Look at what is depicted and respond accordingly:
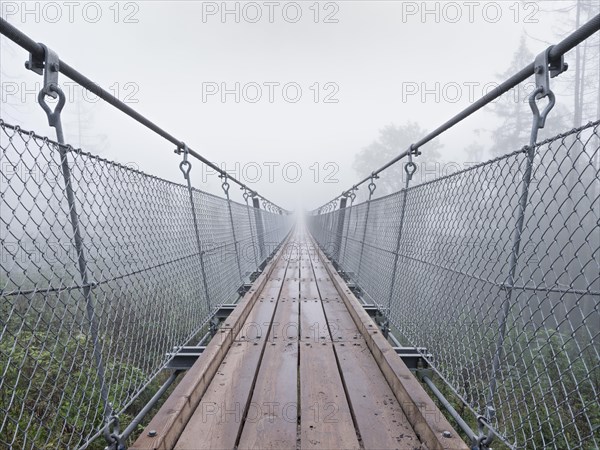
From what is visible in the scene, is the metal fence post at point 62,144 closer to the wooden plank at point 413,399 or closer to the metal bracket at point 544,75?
the wooden plank at point 413,399

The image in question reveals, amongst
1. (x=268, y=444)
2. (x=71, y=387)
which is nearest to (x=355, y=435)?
(x=268, y=444)

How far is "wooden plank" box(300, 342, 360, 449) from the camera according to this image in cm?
165

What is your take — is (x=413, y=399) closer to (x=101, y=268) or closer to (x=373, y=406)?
(x=373, y=406)

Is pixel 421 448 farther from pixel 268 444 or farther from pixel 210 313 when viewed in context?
pixel 210 313

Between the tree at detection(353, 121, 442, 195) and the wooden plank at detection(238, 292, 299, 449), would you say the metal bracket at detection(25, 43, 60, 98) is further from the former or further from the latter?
the tree at detection(353, 121, 442, 195)

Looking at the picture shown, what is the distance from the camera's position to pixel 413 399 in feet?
5.82

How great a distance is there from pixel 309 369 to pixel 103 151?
2823cm

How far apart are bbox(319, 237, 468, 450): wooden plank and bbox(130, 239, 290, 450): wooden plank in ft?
3.48

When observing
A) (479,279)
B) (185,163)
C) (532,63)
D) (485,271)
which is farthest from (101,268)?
(532,63)

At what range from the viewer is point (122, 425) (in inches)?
152

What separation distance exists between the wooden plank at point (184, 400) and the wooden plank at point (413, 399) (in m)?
1.06

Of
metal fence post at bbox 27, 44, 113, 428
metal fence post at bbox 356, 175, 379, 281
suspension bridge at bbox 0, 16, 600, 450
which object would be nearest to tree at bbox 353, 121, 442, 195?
metal fence post at bbox 356, 175, 379, 281

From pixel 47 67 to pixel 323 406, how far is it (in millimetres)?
2031

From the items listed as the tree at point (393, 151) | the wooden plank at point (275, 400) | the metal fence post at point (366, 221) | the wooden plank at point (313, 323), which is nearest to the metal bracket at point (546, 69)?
the wooden plank at point (275, 400)
